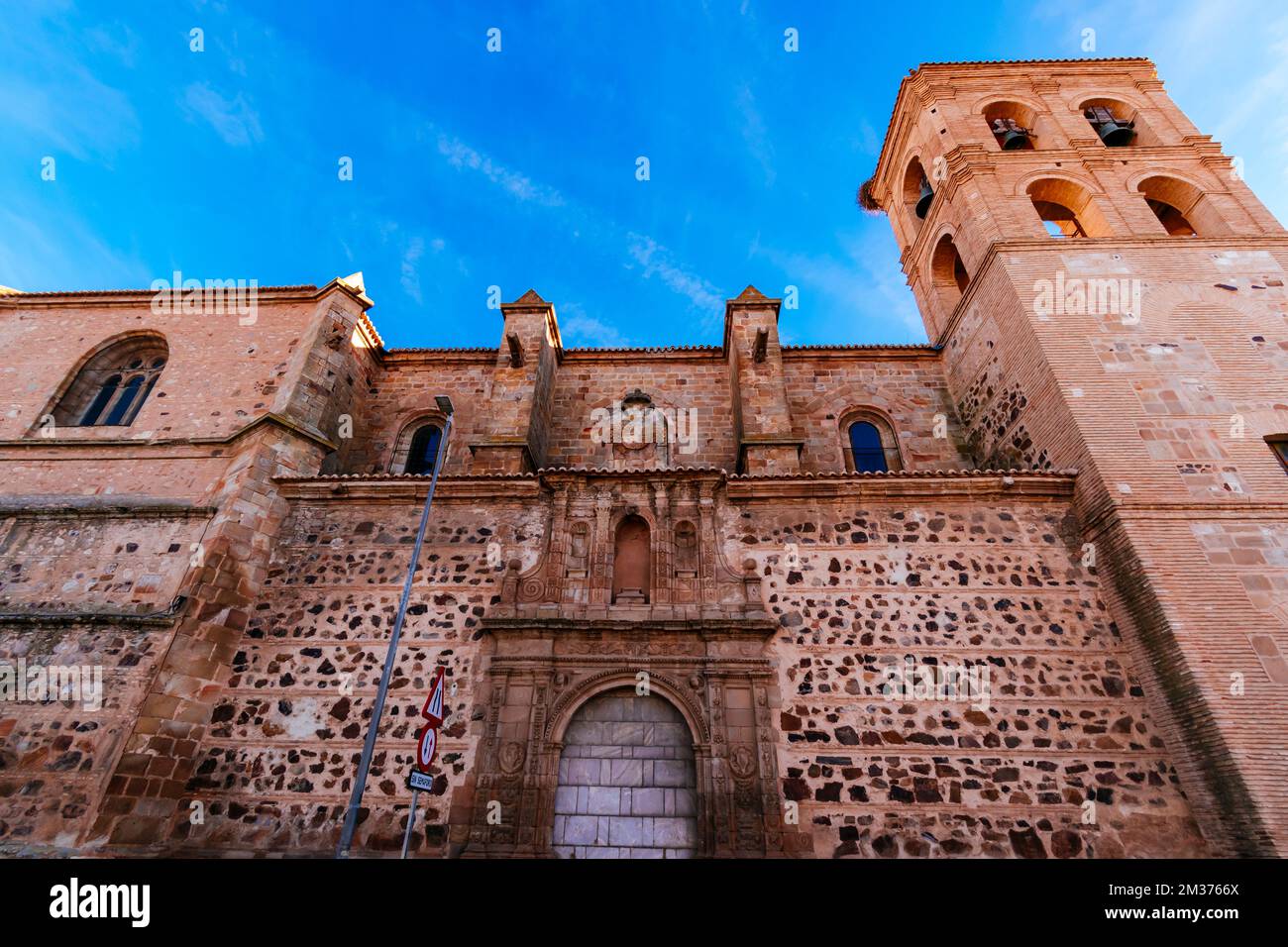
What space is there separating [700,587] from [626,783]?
2.59 m

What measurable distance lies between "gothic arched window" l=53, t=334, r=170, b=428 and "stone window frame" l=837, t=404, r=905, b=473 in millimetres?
13530

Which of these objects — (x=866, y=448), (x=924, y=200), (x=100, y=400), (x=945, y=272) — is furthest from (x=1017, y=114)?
(x=100, y=400)

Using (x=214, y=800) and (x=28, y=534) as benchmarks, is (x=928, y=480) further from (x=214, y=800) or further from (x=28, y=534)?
(x=28, y=534)

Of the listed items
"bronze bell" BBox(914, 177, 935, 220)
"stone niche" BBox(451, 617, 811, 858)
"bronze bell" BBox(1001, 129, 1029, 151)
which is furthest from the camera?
"bronze bell" BBox(914, 177, 935, 220)

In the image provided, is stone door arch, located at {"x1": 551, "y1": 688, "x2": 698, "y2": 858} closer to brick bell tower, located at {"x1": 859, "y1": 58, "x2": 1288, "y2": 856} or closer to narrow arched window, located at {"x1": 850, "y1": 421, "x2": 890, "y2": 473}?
brick bell tower, located at {"x1": 859, "y1": 58, "x2": 1288, "y2": 856}

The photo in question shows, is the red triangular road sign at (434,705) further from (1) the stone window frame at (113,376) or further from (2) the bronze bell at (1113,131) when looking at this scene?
(2) the bronze bell at (1113,131)

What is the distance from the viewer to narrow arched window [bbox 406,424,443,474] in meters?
12.0

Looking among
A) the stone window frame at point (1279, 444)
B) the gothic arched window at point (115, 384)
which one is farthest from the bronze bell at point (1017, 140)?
the gothic arched window at point (115, 384)

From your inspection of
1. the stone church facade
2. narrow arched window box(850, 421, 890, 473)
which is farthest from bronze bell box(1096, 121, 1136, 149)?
narrow arched window box(850, 421, 890, 473)

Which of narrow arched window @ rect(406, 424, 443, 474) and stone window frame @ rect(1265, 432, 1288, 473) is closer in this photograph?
stone window frame @ rect(1265, 432, 1288, 473)

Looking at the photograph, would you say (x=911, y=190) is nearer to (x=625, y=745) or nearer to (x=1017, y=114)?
(x=1017, y=114)

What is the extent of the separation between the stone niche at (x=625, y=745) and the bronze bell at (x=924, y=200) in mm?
12185

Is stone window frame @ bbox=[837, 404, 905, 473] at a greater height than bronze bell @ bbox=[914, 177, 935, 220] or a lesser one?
lesser

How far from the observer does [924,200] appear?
14.4 metres
